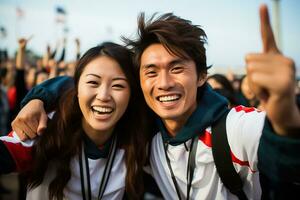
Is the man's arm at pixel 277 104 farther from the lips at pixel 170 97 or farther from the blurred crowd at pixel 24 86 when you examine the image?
the blurred crowd at pixel 24 86

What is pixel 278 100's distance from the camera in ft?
3.67

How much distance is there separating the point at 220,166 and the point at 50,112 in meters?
1.54

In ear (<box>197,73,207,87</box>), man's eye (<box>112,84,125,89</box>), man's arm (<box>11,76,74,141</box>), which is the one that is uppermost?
ear (<box>197,73,207,87</box>)

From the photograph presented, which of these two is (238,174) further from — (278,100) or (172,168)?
(278,100)

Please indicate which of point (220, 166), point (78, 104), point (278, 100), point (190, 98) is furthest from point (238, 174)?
point (78, 104)

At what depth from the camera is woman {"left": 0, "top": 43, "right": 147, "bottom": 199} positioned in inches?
79.7

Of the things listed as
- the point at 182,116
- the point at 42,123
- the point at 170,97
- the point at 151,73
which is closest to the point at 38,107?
the point at 42,123

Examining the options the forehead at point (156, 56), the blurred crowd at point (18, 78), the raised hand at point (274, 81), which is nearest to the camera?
the raised hand at point (274, 81)

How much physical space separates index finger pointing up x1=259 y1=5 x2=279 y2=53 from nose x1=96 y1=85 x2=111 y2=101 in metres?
1.23

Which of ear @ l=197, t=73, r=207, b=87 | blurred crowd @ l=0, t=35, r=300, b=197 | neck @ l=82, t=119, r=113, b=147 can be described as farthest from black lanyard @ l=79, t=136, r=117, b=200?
blurred crowd @ l=0, t=35, r=300, b=197

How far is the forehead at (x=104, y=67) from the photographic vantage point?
2086mm

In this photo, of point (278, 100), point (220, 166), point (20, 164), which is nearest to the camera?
point (278, 100)

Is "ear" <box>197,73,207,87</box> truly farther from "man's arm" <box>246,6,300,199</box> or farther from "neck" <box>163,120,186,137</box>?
"man's arm" <box>246,6,300,199</box>

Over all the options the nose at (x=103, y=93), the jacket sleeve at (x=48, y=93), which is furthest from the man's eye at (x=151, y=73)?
the jacket sleeve at (x=48, y=93)
